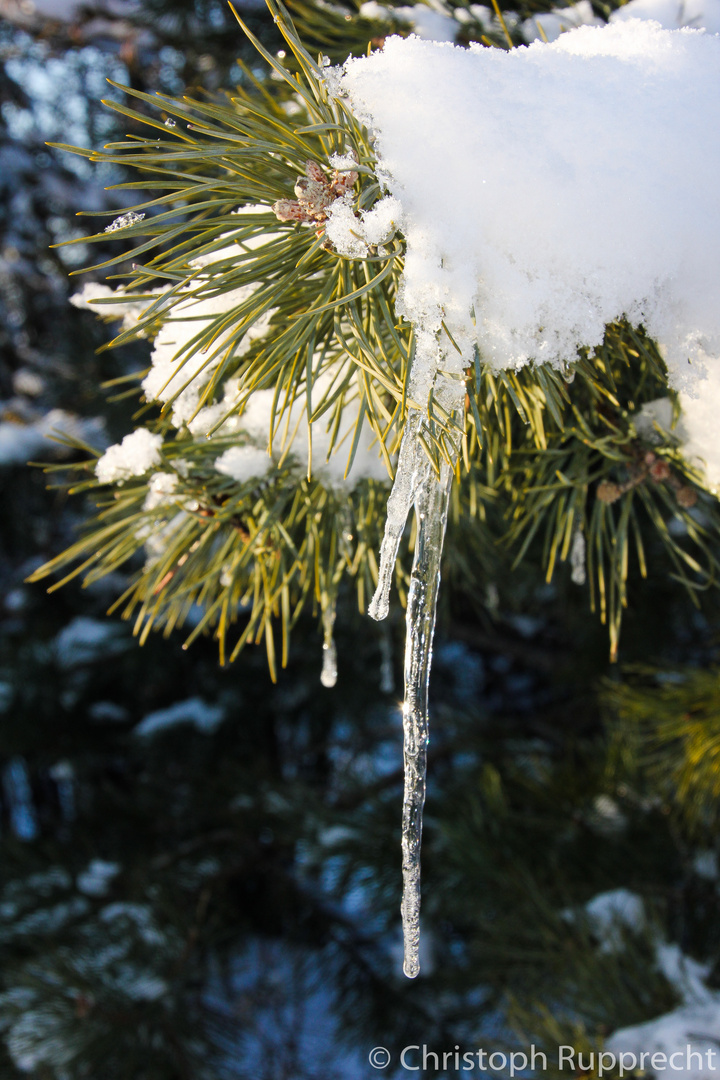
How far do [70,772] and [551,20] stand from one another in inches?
71.3

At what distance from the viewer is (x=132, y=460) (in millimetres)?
501

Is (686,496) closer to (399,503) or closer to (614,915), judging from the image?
(399,503)

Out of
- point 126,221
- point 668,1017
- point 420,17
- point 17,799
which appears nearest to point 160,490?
point 126,221

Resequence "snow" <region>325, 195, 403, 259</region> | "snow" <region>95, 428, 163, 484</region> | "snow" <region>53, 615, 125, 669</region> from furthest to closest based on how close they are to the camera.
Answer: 1. "snow" <region>53, 615, 125, 669</region>
2. "snow" <region>95, 428, 163, 484</region>
3. "snow" <region>325, 195, 403, 259</region>

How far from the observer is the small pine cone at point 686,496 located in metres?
0.51

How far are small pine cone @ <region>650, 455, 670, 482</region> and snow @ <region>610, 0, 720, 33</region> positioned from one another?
322 millimetres

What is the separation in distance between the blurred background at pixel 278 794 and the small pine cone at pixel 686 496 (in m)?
0.25

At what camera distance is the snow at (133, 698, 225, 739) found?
1.66 m

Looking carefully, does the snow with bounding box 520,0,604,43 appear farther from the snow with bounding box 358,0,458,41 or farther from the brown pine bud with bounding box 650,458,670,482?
the brown pine bud with bounding box 650,458,670,482

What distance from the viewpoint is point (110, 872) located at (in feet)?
4.69

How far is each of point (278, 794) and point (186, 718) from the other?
1.26 ft

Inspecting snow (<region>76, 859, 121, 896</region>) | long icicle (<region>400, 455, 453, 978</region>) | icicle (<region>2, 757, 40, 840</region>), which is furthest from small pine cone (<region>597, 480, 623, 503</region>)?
icicle (<region>2, 757, 40, 840</region>)

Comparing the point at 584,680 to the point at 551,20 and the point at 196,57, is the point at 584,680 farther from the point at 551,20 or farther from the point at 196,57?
the point at 196,57

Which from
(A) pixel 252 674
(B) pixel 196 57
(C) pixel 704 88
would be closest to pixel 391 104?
(C) pixel 704 88
